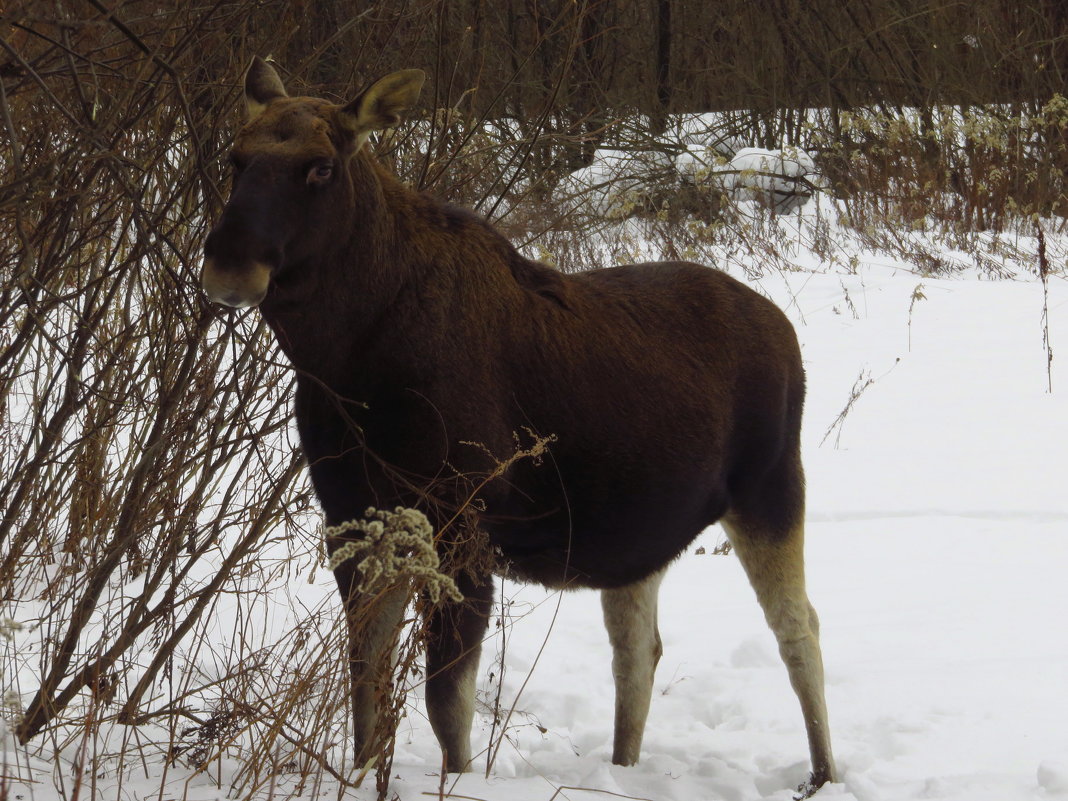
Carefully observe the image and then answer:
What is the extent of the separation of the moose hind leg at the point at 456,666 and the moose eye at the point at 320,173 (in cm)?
121

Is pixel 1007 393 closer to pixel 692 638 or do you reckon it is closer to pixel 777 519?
pixel 692 638

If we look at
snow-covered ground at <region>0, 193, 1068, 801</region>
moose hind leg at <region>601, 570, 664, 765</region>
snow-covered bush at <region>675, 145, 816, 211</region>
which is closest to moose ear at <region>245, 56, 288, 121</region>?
snow-covered ground at <region>0, 193, 1068, 801</region>

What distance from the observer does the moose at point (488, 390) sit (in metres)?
3.26

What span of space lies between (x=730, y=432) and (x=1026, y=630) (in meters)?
2.12

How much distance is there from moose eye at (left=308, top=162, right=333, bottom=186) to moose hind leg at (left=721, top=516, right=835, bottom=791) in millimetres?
1977

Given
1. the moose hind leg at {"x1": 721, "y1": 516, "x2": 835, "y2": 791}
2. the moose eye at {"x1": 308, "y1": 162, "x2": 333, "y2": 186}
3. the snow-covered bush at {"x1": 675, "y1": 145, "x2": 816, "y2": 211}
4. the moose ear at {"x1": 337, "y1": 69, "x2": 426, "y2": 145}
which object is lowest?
the moose hind leg at {"x1": 721, "y1": 516, "x2": 835, "y2": 791}

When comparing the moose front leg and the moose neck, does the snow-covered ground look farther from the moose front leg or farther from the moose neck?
the moose neck

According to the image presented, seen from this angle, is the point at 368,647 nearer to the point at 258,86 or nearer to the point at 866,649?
the point at 258,86

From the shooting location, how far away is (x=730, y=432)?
4.21 m

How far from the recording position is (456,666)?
362cm

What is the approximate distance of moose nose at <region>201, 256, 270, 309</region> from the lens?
2900mm

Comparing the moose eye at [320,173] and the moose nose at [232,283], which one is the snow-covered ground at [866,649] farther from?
the moose eye at [320,173]

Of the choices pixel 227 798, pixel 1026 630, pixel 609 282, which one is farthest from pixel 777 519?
pixel 227 798

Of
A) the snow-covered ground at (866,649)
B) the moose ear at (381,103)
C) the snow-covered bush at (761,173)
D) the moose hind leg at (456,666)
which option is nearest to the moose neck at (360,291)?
the moose ear at (381,103)
